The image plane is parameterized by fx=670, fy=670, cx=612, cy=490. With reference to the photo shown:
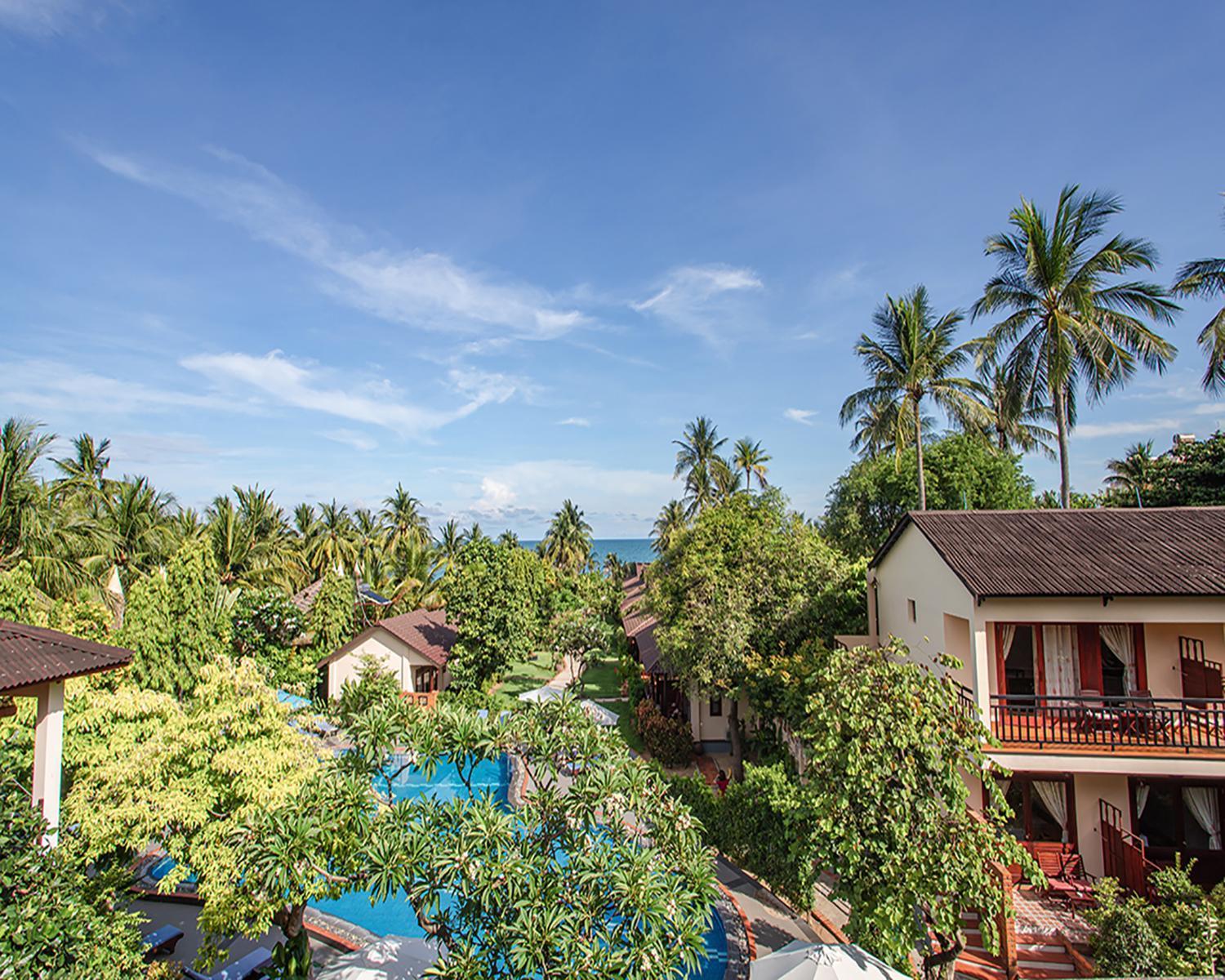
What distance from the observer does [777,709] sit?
17.9 metres

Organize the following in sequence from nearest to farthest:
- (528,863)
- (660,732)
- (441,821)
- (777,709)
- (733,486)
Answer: (528,863) < (441,821) < (777,709) < (660,732) < (733,486)

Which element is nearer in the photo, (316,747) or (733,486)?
(316,747)

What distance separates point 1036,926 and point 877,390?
62.6 feet

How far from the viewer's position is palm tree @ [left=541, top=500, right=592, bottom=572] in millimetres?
70625

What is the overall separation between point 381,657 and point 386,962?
22.5 meters

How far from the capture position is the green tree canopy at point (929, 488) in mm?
29875

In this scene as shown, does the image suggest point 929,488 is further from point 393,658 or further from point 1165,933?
point 393,658

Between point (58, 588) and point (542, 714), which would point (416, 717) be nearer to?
point (542, 714)

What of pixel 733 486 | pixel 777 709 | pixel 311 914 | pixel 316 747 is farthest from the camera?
pixel 733 486

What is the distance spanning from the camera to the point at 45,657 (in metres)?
7.77

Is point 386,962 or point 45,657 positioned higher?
point 45,657

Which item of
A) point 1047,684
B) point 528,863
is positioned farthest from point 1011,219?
point 528,863

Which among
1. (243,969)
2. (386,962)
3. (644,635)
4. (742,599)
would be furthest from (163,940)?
(644,635)

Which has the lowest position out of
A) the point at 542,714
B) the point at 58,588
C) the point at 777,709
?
the point at 777,709
